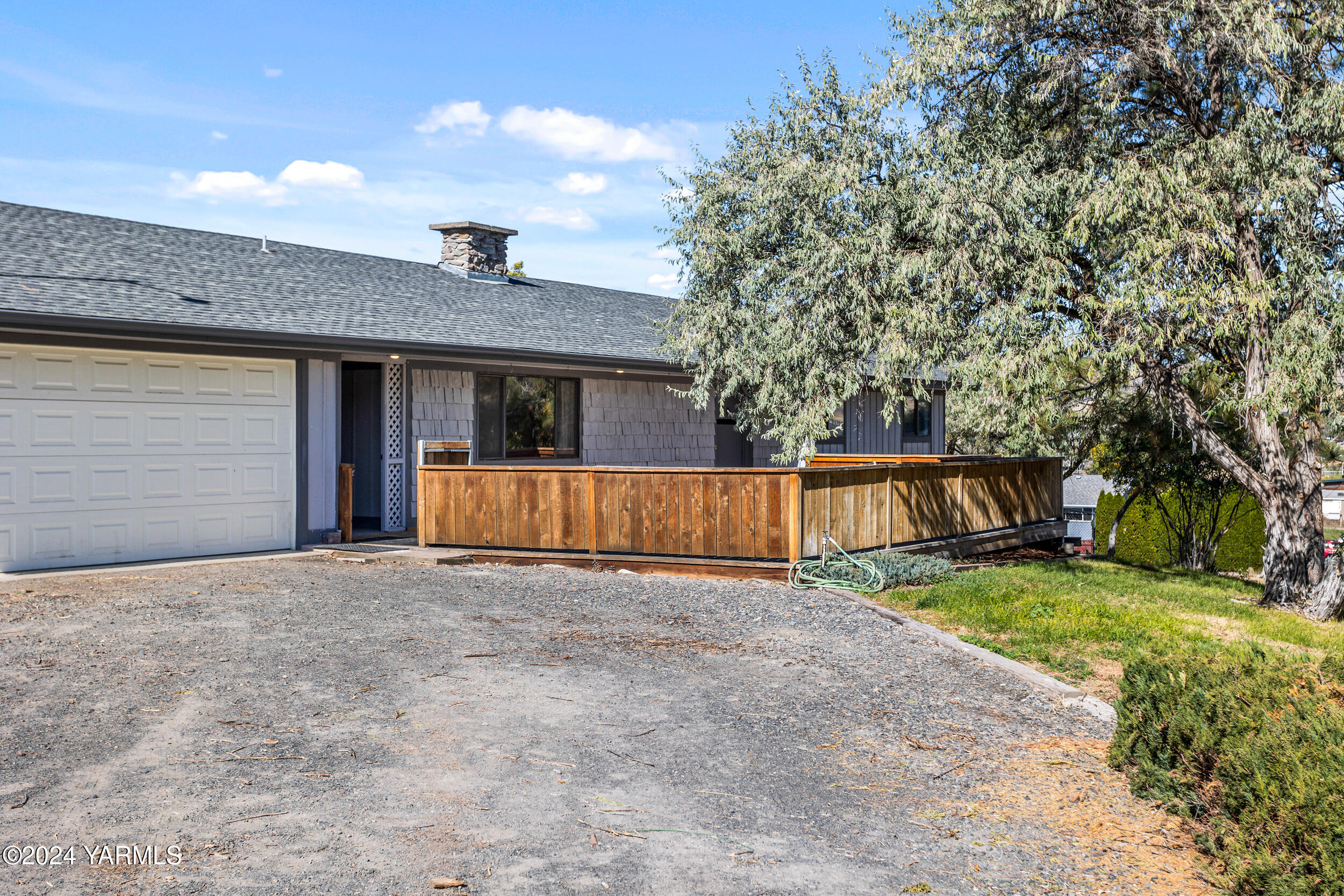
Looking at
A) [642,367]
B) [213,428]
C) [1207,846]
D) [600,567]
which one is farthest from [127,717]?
[642,367]

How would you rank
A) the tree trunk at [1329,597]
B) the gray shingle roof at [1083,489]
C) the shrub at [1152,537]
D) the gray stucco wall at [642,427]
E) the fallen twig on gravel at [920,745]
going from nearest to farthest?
the fallen twig on gravel at [920,745] → the tree trunk at [1329,597] → the gray stucco wall at [642,427] → the shrub at [1152,537] → the gray shingle roof at [1083,489]

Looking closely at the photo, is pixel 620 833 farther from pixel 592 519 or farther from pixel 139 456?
pixel 139 456

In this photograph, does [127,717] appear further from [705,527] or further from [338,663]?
[705,527]

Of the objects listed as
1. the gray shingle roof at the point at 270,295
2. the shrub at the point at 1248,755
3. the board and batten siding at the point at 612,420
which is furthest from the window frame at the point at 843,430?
the shrub at the point at 1248,755

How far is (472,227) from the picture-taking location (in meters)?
20.5

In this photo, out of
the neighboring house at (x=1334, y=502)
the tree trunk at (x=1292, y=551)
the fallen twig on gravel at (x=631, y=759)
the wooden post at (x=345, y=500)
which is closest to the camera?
the fallen twig on gravel at (x=631, y=759)

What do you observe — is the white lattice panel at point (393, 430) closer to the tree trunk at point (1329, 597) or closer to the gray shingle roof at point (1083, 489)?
the tree trunk at point (1329, 597)

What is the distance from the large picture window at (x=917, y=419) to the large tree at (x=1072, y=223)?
9.15 metres

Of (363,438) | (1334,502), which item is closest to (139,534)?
(363,438)

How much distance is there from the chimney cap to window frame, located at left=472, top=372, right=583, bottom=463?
16.6 ft

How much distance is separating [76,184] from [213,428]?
52924 mm

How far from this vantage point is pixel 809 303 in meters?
14.0

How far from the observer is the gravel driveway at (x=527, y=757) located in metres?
3.99

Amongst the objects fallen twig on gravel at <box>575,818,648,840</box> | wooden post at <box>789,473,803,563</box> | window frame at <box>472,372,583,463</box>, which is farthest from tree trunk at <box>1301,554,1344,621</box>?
fallen twig on gravel at <box>575,818,648,840</box>
